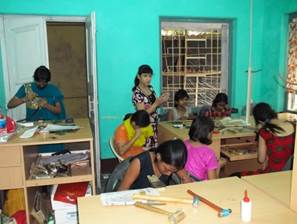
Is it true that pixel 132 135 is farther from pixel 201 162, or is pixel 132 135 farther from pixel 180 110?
pixel 180 110

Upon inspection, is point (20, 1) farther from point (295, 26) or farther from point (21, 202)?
point (295, 26)

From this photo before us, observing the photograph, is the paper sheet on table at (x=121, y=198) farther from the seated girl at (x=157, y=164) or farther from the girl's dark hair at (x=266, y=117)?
Answer: the girl's dark hair at (x=266, y=117)

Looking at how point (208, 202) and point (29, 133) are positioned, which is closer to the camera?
point (208, 202)

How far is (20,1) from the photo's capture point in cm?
329

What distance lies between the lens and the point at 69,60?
5.09 metres

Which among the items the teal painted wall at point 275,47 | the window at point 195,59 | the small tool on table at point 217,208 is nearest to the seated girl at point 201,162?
the small tool on table at point 217,208

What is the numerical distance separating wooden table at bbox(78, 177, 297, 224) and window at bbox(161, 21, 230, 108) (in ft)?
8.63

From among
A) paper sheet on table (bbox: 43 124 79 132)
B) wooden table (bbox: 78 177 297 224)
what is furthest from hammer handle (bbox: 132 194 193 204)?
paper sheet on table (bbox: 43 124 79 132)

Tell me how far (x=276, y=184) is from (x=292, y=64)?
9.22ft

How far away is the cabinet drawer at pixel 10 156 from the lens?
2039mm

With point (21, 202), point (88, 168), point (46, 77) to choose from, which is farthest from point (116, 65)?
point (21, 202)

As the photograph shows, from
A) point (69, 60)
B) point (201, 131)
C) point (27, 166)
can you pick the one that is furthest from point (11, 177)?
point (69, 60)

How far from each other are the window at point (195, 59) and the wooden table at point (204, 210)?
2.63 meters

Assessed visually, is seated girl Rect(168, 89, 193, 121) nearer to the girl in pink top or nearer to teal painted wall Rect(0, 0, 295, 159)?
teal painted wall Rect(0, 0, 295, 159)
